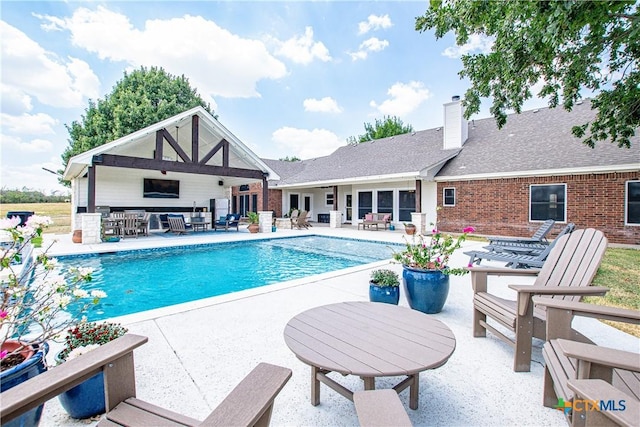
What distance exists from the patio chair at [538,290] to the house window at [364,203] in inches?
545

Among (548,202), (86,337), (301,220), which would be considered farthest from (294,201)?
(86,337)

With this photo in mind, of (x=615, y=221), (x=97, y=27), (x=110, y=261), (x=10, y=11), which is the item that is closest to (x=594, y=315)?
(x=110, y=261)

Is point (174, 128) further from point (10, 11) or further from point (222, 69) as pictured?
point (222, 69)

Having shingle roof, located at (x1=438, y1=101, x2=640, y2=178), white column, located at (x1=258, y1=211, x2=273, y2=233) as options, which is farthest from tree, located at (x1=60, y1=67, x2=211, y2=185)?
shingle roof, located at (x1=438, y1=101, x2=640, y2=178)

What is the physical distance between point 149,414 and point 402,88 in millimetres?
29252

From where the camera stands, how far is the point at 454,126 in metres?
14.8

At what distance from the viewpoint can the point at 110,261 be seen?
788 cm

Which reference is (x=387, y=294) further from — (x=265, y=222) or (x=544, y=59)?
(x=265, y=222)

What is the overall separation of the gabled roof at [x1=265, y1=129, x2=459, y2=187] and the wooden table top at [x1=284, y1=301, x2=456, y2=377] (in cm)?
1140

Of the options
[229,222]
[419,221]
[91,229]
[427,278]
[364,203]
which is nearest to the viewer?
[427,278]

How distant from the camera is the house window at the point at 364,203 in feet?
56.2

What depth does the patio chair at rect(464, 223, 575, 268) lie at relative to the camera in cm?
559

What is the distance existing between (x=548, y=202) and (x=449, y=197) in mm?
3646

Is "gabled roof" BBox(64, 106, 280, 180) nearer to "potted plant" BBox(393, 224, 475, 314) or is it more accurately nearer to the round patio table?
"potted plant" BBox(393, 224, 475, 314)
